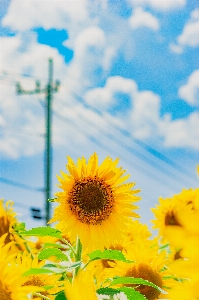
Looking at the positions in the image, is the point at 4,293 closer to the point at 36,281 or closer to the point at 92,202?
the point at 36,281

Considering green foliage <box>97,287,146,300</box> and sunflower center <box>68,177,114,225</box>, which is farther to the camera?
sunflower center <box>68,177,114,225</box>

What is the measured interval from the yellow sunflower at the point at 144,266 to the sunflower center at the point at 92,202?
412mm

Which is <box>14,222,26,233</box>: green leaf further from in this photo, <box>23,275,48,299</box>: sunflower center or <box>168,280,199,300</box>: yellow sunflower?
<box>168,280,199,300</box>: yellow sunflower

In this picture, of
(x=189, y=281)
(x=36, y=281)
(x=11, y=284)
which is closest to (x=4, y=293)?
(x=11, y=284)

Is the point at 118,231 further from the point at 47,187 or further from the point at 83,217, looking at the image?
the point at 47,187

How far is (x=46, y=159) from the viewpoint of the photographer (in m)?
16.8

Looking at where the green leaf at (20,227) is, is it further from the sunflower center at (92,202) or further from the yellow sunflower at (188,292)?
the yellow sunflower at (188,292)

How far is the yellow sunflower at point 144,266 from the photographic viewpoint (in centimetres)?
205

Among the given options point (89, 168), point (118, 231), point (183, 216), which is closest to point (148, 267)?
point (118, 231)

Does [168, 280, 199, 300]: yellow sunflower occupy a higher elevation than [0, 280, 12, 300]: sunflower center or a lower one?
lower

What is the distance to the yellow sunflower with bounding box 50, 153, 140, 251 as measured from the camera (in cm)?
167

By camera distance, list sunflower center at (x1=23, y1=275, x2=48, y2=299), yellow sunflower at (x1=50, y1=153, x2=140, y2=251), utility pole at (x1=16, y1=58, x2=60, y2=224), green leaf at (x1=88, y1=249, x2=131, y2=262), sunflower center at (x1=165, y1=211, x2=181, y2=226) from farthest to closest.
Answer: utility pole at (x1=16, y1=58, x2=60, y2=224) < sunflower center at (x1=165, y1=211, x2=181, y2=226) < yellow sunflower at (x1=50, y1=153, x2=140, y2=251) < sunflower center at (x1=23, y1=275, x2=48, y2=299) < green leaf at (x1=88, y1=249, x2=131, y2=262)

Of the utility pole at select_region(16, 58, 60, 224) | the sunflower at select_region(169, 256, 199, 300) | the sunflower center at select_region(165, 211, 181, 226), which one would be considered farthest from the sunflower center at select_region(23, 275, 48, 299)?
the utility pole at select_region(16, 58, 60, 224)

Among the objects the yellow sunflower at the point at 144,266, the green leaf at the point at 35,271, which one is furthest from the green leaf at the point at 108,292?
the yellow sunflower at the point at 144,266
